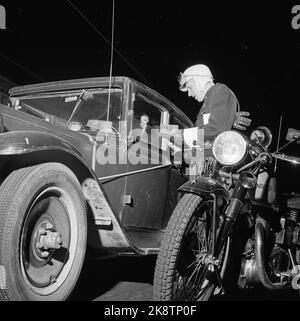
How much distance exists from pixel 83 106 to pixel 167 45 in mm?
9885

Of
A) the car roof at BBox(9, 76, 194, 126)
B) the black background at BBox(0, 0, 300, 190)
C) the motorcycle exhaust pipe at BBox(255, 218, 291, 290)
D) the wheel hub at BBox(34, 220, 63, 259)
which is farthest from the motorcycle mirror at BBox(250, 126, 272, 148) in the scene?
the black background at BBox(0, 0, 300, 190)

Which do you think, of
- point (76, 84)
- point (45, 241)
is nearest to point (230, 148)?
point (45, 241)

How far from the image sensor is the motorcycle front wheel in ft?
6.41

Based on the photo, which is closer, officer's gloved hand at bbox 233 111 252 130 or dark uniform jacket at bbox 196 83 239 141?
officer's gloved hand at bbox 233 111 252 130

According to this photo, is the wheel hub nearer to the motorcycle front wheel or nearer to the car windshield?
the motorcycle front wheel

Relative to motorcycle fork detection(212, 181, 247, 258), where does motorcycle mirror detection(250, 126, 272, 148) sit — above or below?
above

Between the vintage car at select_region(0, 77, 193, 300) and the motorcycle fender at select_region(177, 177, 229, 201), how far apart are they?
0.52m

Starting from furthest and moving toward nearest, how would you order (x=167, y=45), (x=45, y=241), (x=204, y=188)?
(x=167, y=45) < (x=204, y=188) < (x=45, y=241)

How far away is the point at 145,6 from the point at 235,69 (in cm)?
538

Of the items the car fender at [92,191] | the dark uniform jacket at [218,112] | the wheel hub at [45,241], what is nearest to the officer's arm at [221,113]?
the dark uniform jacket at [218,112]

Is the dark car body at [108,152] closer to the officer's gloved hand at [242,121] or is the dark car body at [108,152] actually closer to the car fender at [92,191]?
the car fender at [92,191]

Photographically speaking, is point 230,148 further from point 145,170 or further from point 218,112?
point 145,170

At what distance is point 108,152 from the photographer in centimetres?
263
